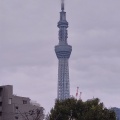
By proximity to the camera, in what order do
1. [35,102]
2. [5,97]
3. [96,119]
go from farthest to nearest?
[35,102], [5,97], [96,119]

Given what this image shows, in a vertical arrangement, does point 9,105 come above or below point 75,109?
above

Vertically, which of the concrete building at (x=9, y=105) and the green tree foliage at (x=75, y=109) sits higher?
the concrete building at (x=9, y=105)

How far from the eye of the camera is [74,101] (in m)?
72.3

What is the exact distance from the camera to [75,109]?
236 feet

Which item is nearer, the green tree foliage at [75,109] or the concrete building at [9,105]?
the green tree foliage at [75,109]

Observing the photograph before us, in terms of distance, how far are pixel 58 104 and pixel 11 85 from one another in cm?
2911

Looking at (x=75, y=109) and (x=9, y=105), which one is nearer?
(x=75, y=109)

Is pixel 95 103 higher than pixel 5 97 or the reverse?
the reverse

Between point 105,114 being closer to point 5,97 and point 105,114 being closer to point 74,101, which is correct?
point 74,101

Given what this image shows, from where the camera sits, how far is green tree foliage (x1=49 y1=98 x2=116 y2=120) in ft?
228

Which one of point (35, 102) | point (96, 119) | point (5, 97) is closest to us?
point (96, 119)

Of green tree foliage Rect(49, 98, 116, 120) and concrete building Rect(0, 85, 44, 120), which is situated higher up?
concrete building Rect(0, 85, 44, 120)

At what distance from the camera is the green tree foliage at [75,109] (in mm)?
69562

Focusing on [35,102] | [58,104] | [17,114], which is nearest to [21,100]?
[17,114]
